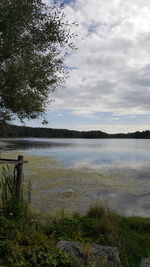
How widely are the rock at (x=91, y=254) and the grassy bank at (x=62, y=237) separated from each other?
22 cm

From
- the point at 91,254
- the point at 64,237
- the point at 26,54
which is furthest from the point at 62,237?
the point at 26,54

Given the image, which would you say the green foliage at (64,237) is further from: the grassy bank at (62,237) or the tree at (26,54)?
the tree at (26,54)

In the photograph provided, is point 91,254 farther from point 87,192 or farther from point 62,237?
point 87,192

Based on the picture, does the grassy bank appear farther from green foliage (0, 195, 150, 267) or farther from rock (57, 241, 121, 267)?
rock (57, 241, 121, 267)

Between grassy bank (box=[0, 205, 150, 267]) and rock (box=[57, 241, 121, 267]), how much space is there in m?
0.22

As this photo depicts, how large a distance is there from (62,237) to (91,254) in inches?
51.8

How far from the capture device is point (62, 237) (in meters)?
5.00

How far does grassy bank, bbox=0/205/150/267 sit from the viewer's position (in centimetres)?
344

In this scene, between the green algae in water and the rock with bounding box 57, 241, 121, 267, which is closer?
the rock with bounding box 57, 241, 121, 267

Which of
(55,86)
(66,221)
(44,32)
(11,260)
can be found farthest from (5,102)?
(11,260)

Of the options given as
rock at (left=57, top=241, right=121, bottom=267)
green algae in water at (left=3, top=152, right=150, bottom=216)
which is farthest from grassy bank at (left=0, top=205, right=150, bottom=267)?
green algae in water at (left=3, top=152, right=150, bottom=216)

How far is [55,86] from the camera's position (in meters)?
10.1

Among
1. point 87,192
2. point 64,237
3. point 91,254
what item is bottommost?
point 87,192

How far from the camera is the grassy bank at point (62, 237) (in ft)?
11.3
